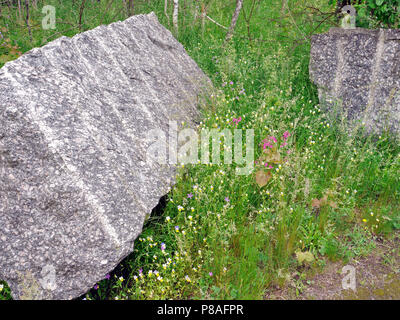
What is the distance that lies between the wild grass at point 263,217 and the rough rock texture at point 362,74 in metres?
0.22

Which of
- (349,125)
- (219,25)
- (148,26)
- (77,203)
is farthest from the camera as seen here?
(219,25)

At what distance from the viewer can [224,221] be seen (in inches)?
120

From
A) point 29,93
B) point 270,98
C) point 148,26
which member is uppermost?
point 148,26

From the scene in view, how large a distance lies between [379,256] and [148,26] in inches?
148

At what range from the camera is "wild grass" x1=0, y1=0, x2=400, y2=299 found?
271cm

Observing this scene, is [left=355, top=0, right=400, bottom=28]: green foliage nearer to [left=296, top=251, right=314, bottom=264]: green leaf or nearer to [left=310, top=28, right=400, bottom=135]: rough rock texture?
[left=310, top=28, right=400, bottom=135]: rough rock texture

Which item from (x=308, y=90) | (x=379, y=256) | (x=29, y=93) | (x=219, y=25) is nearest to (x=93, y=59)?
(x=29, y=93)

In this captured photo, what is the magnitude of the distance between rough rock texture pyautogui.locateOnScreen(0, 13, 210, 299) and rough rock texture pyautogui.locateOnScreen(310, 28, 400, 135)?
8.47ft

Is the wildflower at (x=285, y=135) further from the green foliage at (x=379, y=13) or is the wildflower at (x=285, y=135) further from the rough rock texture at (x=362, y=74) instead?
the green foliage at (x=379, y=13)

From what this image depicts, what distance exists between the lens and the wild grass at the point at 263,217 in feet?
8.89

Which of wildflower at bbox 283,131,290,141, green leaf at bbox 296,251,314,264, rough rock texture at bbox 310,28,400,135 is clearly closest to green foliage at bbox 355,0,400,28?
rough rock texture at bbox 310,28,400,135

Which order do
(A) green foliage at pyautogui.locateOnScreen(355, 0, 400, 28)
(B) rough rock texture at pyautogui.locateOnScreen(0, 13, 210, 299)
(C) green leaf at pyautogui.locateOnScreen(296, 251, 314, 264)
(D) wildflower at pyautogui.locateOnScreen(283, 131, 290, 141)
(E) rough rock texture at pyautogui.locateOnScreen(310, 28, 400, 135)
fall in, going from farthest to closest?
1. (A) green foliage at pyautogui.locateOnScreen(355, 0, 400, 28)
2. (E) rough rock texture at pyautogui.locateOnScreen(310, 28, 400, 135)
3. (D) wildflower at pyautogui.locateOnScreen(283, 131, 290, 141)
4. (C) green leaf at pyautogui.locateOnScreen(296, 251, 314, 264)
5. (B) rough rock texture at pyautogui.locateOnScreen(0, 13, 210, 299)
